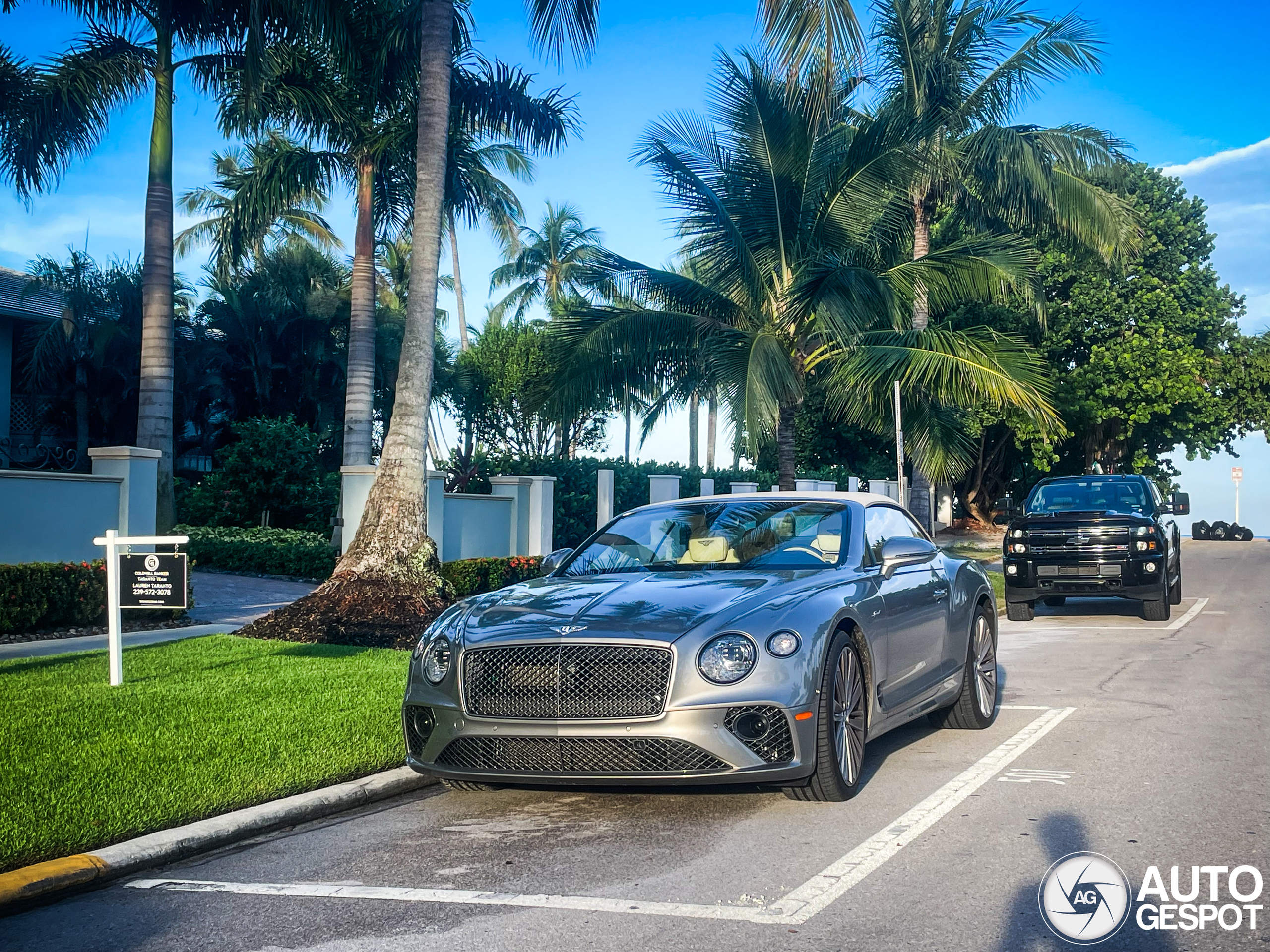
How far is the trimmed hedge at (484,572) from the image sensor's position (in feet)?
61.7

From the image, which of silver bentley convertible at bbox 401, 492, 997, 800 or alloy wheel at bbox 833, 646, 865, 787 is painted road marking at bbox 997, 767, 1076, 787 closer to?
silver bentley convertible at bbox 401, 492, 997, 800

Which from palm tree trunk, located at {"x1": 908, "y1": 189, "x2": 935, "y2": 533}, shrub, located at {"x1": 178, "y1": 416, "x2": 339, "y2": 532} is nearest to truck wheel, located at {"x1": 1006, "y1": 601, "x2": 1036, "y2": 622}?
palm tree trunk, located at {"x1": 908, "y1": 189, "x2": 935, "y2": 533}

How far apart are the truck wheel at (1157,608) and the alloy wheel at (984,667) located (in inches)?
326

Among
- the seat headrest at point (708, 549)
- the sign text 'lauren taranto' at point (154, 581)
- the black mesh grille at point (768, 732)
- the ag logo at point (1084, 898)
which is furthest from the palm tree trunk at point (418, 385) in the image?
the ag logo at point (1084, 898)

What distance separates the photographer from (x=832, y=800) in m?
6.02

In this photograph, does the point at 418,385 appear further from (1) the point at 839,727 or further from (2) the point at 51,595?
(1) the point at 839,727

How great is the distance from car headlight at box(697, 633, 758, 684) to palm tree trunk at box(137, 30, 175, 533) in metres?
14.5

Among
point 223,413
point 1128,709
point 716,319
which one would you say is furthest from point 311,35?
point 223,413

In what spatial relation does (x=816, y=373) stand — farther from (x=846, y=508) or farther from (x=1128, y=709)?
(x=846, y=508)

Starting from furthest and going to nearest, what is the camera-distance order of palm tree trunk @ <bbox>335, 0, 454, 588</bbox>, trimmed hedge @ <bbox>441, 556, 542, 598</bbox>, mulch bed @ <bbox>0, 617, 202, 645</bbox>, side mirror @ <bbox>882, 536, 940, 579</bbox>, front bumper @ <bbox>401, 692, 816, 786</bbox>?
trimmed hedge @ <bbox>441, 556, 542, 598</bbox>
palm tree trunk @ <bbox>335, 0, 454, 588</bbox>
mulch bed @ <bbox>0, 617, 202, 645</bbox>
side mirror @ <bbox>882, 536, 940, 579</bbox>
front bumper @ <bbox>401, 692, 816, 786</bbox>

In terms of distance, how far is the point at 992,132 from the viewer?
2377 cm

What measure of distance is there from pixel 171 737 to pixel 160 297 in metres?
12.8

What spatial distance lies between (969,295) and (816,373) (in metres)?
2.93

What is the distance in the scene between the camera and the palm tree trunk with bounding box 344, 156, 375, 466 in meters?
21.8
